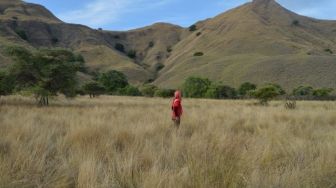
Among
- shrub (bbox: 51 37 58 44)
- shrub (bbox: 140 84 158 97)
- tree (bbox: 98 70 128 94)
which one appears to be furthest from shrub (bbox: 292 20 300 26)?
shrub (bbox: 140 84 158 97)

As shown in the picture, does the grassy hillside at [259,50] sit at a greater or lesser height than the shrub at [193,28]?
lesser

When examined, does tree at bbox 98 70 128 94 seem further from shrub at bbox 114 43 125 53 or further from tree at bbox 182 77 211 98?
shrub at bbox 114 43 125 53

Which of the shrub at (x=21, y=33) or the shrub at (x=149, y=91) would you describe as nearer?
the shrub at (x=149, y=91)

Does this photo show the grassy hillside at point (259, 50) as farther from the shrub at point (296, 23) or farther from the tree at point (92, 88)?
the tree at point (92, 88)

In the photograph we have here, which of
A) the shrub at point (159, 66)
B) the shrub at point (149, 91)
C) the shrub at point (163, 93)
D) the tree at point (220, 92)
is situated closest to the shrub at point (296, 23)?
the shrub at point (159, 66)

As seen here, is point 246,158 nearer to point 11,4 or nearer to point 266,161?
point 266,161

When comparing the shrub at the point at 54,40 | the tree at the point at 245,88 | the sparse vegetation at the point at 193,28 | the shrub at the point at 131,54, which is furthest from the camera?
the sparse vegetation at the point at 193,28

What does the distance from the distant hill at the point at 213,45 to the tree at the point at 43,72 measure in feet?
115

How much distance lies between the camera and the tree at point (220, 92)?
67125mm

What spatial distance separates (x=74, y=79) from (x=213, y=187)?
27917mm

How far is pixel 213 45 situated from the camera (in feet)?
431

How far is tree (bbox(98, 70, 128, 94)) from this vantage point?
297 ft

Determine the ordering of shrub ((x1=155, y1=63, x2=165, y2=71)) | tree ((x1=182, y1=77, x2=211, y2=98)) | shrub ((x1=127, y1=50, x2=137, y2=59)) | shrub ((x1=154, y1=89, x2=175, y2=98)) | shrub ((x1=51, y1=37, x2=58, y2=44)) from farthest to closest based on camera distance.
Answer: shrub ((x1=127, y1=50, x2=137, y2=59)) < shrub ((x1=51, y1=37, x2=58, y2=44)) < shrub ((x1=155, y1=63, x2=165, y2=71)) < tree ((x1=182, y1=77, x2=211, y2=98)) < shrub ((x1=154, y1=89, x2=175, y2=98))

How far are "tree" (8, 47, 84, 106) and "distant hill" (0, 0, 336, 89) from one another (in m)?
35.0
